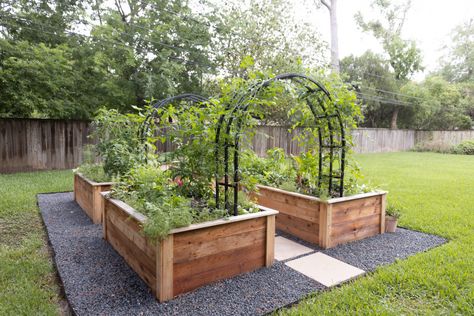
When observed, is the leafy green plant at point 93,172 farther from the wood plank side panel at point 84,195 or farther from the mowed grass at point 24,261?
the mowed grass at point 24,261

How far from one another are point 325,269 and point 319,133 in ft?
5.04

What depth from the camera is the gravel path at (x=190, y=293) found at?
207cm

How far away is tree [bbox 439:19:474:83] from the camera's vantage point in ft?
81.0

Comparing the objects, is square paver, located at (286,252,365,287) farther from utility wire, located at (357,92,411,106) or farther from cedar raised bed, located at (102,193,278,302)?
utility wire, located at (357,92,411,106)

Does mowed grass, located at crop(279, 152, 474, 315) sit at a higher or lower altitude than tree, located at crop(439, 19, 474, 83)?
lower

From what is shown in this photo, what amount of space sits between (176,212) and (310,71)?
2.09 metres

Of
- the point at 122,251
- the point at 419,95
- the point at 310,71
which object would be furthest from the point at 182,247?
the point at 419,95

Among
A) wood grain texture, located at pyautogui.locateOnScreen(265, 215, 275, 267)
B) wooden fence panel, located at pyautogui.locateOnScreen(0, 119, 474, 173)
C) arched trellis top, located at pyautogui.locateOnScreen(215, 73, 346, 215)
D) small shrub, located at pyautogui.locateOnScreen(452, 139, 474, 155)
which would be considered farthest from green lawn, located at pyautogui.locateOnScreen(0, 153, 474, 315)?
small shrub, located at pyautogui.locateOnScreen(452, 139, 474, 155)

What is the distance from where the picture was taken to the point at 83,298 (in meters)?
2.16

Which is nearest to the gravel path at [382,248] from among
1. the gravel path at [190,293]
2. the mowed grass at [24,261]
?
the gravel path at [190,293]

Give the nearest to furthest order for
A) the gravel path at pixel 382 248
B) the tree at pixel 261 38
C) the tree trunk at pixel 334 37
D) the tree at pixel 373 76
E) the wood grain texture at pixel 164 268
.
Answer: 1. the wood grain texture at pixel 164 268
2. the gravel path at pixel 382 248
3. the tree at pixel 261 38
4. the tree trunk at pixel 334 37
5. the tree at pixel 373 76

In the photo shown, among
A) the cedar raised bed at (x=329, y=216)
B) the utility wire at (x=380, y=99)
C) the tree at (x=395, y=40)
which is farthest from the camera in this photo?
the tree at (x=395, y=40)

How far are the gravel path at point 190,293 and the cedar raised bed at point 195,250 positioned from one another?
77 millimetres

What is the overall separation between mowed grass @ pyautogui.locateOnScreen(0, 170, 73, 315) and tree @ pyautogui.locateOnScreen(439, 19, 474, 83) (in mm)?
29702
